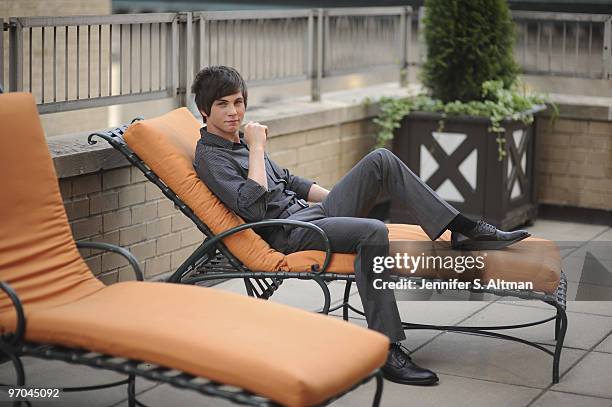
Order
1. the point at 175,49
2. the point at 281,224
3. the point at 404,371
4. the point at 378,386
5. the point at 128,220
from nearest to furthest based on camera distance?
the point at 378,386 → the point at 404,371 → the point at 281,224 → the point at 128,220 → the point at 175,49

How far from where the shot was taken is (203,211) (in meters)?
4.85

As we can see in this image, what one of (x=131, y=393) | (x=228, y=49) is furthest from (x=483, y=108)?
(x=131, y=393)

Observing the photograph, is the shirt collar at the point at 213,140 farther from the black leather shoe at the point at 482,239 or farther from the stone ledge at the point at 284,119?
the black leather shoe at the point at 482,239

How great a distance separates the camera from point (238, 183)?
15.8ft

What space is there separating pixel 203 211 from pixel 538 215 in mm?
4336

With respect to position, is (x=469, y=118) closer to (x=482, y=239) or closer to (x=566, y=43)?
(x=566, y=43)

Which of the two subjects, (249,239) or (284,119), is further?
(284,119)

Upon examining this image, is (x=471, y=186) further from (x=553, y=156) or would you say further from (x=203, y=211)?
(x=203, y=211)

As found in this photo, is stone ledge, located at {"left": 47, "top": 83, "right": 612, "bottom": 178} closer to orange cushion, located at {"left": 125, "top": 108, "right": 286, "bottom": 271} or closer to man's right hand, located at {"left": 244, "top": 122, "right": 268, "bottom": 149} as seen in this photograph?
orange cushion, located at {"left": 125, "top": 108, "right": 286, "bottom": 271}

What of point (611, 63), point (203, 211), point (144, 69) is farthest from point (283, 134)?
point (611, 63)

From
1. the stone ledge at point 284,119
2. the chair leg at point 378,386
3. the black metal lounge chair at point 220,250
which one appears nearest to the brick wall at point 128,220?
the stone ledge at point 284,119

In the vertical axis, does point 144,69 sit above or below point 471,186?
above

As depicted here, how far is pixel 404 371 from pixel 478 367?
443mm

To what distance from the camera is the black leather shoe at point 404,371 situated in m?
4.56
